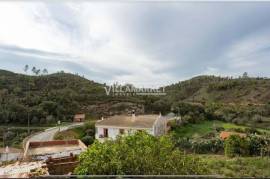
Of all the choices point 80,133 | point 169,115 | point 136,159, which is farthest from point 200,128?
point 136,159

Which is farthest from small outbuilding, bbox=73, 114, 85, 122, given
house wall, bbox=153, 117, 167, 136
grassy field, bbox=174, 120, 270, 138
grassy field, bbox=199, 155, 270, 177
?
grassy field, bbox=199, 155, 270, 177

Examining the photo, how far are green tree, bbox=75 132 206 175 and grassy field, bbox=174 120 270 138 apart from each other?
28.3 ft

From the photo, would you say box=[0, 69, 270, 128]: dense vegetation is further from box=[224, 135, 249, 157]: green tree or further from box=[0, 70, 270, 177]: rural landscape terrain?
box=[224, 135, 249, 157]: green tree

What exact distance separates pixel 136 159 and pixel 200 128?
10297mm

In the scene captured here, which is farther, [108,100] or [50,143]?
[108,100]

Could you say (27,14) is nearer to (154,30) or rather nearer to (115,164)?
(154,30)

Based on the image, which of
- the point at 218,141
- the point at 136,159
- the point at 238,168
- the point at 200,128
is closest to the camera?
the point at 136,159

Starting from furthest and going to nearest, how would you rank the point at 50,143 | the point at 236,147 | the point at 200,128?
1. the point at 200,128
2. the point at 236,147
3. the point at 50,143

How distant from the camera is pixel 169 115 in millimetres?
12586

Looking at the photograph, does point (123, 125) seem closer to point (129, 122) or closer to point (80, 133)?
point (129, 122)

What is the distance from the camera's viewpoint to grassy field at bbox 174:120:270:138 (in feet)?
38.9

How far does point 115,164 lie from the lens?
2523mm

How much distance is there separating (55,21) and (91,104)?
7589 mm

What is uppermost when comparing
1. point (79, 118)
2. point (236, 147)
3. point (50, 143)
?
point (79, 118)
